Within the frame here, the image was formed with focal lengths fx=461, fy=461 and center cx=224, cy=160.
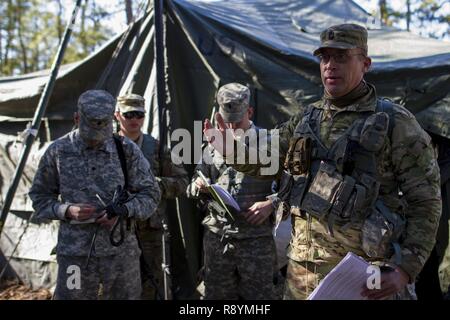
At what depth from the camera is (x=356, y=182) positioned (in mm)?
1958

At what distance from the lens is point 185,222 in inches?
161

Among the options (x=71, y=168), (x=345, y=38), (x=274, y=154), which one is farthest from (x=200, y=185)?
(x=345, y=38)

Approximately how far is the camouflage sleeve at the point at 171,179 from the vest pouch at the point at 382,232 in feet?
6.13

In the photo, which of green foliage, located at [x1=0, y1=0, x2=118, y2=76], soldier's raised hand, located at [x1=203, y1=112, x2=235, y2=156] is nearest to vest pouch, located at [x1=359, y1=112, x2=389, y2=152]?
soldier's raised hand, located at [x1=203, y1=112, x2=235, y2=156]

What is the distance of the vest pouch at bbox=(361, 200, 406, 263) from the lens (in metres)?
1.89

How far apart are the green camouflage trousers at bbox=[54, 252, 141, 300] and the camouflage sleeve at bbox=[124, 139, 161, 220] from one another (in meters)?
0.31

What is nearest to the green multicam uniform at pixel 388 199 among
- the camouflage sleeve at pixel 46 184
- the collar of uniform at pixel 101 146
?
the collar of uniform at pixel 101 146

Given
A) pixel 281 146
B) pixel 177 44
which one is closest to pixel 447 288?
pixel 281 146

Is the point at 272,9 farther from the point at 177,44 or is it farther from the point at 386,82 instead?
the point at 386,82

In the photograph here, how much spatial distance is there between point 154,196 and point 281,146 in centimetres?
97

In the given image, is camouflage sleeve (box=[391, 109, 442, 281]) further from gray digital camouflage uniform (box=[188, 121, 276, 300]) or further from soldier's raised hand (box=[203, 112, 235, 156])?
gray digital camouflage uniform (box=[188, 121, 276, 300])

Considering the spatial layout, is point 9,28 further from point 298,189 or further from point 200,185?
point 298,189

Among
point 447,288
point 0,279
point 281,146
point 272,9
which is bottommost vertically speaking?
point 0,279

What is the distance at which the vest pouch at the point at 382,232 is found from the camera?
1891mm
